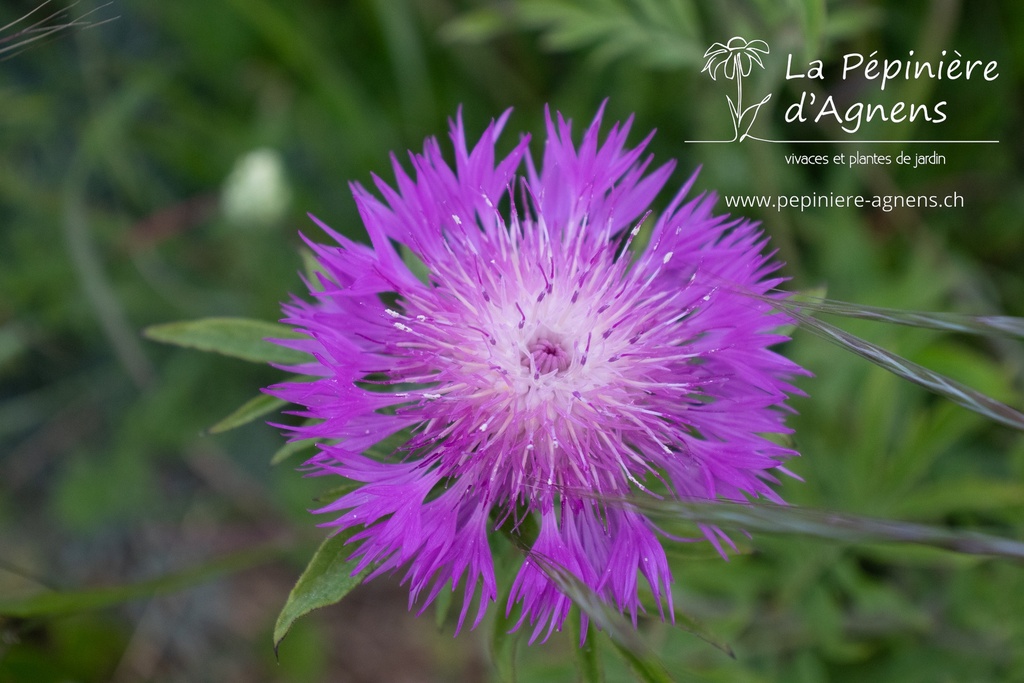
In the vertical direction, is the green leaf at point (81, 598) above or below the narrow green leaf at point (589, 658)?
below

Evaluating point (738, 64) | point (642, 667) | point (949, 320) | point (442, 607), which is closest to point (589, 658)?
point (642, 667)

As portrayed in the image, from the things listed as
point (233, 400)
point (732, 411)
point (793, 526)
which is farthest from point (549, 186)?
point (233, 400)

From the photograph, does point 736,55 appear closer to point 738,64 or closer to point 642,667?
point 738,64

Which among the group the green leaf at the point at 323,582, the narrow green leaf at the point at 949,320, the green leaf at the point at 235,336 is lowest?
the green leaf at the point at 323,582

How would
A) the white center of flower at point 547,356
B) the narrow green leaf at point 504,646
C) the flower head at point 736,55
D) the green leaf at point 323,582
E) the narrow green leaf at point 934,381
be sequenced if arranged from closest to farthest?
the narrow green leaf at point 934,381
the green leaf at point 323,582
the narrow green leaf at point 504,646
the white center of flower at point 547,356
the flower head at point 736,55

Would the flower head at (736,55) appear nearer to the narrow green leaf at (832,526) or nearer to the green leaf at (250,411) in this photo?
the green leaf at (250,411)

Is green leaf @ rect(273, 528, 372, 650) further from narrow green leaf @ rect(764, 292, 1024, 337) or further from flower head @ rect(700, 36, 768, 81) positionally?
flower head @ rect(700, 36, 768, 81)

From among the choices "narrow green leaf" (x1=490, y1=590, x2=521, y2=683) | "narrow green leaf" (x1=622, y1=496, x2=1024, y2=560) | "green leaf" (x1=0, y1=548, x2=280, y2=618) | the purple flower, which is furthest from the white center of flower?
"green leaf" (x1=0, y1=548, x2=280, y2=618)

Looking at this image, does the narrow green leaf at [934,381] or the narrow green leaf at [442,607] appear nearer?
the narrow green leaf at [934,381]

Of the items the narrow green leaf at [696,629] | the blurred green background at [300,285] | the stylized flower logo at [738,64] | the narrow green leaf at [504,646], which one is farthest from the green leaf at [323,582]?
the stylized flower logo at [738,64]
